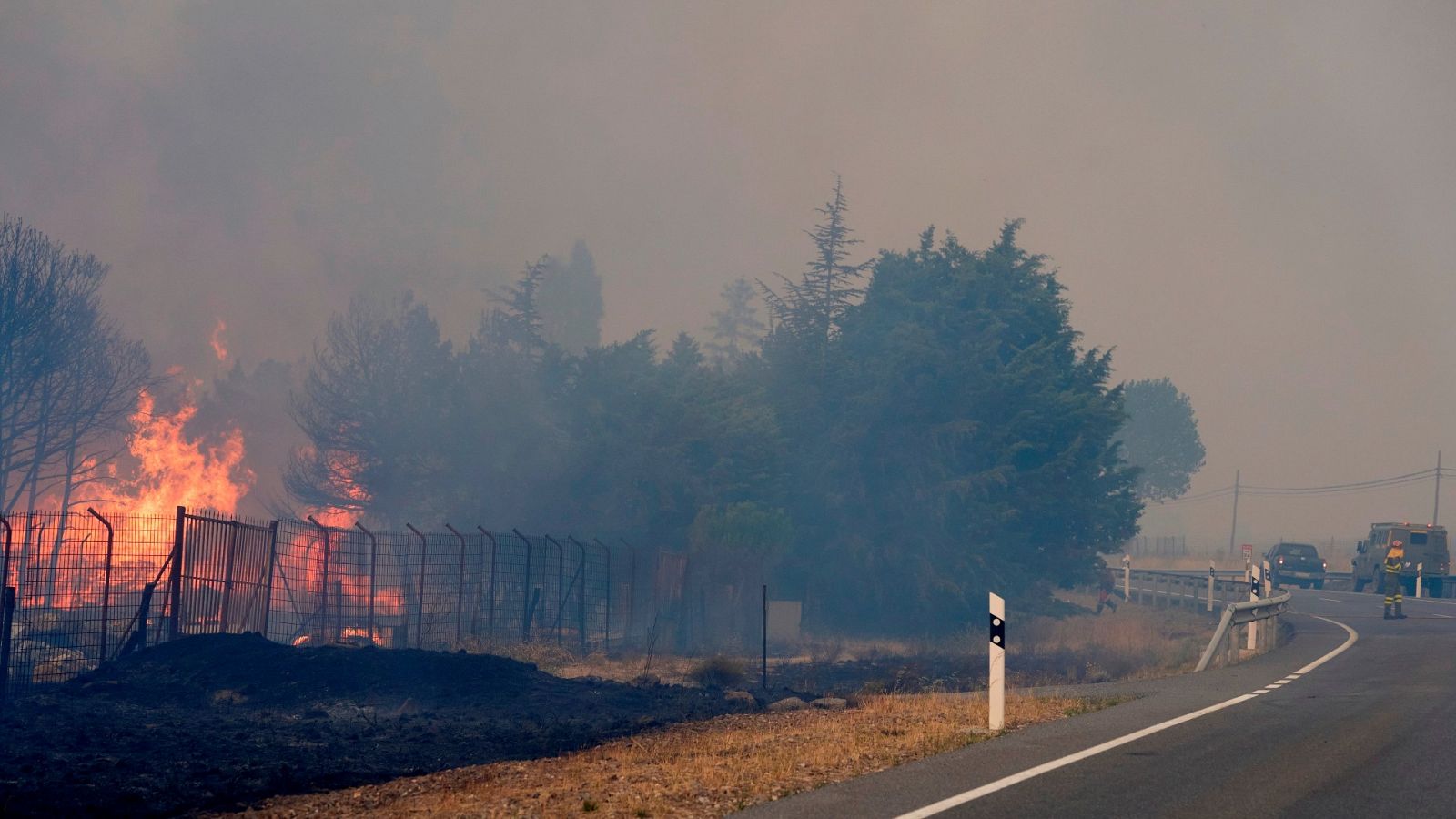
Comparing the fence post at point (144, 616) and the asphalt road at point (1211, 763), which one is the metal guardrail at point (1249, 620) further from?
the fence post at point (144, 616)

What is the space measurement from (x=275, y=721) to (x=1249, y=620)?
1747 centimetres

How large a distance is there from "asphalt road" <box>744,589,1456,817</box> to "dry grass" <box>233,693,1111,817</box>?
56cm

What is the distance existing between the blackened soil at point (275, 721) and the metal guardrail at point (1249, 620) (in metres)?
8.44

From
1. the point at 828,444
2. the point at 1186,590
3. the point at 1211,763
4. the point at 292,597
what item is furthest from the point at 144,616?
the point at 1186,590

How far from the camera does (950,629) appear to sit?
44.1 metres

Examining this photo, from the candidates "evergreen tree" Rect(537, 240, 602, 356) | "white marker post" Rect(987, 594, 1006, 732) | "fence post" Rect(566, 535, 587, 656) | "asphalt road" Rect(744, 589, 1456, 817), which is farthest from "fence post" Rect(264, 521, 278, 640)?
"evergreen tree" Rect(537, 240, 602, 356)

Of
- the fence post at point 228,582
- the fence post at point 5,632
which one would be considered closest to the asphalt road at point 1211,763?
the fence post at point 5,632

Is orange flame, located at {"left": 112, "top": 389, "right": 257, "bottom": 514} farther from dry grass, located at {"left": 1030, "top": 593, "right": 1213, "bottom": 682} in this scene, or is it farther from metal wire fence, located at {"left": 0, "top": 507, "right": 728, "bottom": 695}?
dry grass, located at {"left": 1030, "top": 593, "right": 1213, "bottom": 682}

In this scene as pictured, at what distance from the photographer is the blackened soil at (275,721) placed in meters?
11.5

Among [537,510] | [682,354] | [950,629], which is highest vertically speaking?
[682,354]

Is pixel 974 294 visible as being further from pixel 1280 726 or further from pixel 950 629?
pixel 1280 726

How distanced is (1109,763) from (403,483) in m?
45.5

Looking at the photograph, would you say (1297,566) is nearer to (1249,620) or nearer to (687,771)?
(1249,620)

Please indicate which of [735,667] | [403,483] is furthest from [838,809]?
[403,483]
